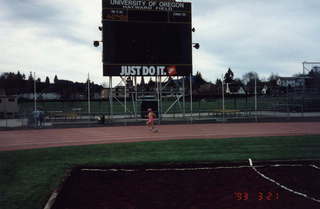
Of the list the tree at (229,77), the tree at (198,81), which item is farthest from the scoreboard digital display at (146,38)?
the tree at (198,81)

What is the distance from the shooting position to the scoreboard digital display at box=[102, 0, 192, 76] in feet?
80.0

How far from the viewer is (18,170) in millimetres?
9758

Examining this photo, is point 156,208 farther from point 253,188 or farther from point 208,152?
point 208,152

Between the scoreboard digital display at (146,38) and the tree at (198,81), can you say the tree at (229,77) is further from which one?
the scoreboard digital display at (146,38)

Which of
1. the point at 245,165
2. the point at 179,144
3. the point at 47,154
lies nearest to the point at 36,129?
the point at 47,154

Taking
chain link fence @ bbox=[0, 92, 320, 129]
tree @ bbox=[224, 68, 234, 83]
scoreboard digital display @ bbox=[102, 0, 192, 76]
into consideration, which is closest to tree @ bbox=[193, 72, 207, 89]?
tree @ bbox=[224, 68, 234, 83]

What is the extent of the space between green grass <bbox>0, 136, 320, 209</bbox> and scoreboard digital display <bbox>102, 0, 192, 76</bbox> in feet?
35.1

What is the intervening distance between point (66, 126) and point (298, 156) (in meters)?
17.3

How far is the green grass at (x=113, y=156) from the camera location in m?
7.63
